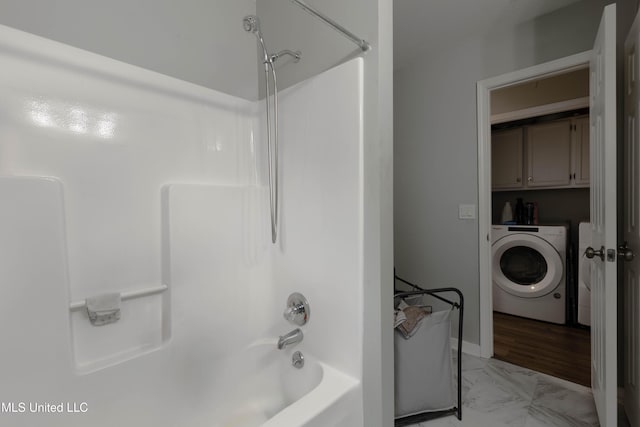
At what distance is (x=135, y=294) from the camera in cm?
106

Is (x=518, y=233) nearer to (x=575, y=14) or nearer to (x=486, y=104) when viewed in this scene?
(x=486, y=104)

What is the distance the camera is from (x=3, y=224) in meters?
0.81

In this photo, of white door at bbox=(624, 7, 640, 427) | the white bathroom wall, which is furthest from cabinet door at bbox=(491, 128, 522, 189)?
the white bathroom wall

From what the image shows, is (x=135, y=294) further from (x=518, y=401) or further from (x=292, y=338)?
(x=518, y=401)

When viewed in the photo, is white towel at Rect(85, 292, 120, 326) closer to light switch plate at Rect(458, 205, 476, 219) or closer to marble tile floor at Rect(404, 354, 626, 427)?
marble tile floor at Rect(404, 354, 626, 427)

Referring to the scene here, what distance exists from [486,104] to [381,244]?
1.77m

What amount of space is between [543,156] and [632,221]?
2.15m

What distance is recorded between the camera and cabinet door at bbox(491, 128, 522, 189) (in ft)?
10.8

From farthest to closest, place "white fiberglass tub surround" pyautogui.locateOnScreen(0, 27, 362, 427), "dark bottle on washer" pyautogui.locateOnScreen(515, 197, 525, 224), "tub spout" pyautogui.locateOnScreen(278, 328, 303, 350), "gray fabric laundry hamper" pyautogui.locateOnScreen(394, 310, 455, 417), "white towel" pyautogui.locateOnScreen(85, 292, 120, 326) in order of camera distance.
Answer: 1. "dark bottle on washer" pyautogui.locateOnScreen(515, 197, 525, 224)
2. "gray fabric laundry hamper" pyautogui.locateOnScreen(394, 310, 455, 417)
3. "tub spout" pyautogui.locateOnScreen(278, 328, 303, 350)
4. "white towel" pyautogui.locateOnScreen(85, 292, 120, 326)
5. "white fiberglass tub surround" pyautogui.locateOnScreen(0, 27, 362, 427)

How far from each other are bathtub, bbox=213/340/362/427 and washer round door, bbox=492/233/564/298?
2559 mm

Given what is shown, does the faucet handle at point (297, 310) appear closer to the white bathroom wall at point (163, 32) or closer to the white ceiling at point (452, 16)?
the white bathroom wall at point (163, 32)

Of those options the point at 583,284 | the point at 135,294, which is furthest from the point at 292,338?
the point at 583,284

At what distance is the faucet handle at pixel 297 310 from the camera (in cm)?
121

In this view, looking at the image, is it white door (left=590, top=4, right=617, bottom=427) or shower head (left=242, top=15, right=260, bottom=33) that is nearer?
shower head (left=242, top=15, right=260, bottom=33)
